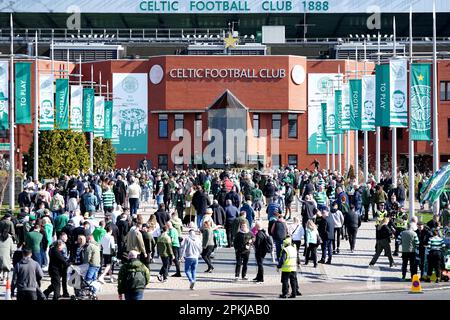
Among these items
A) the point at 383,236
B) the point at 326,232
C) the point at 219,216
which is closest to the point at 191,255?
the point at 326,232

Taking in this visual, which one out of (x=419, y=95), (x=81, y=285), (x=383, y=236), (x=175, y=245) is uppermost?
(x=419, y=95)

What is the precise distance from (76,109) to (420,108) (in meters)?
23.3

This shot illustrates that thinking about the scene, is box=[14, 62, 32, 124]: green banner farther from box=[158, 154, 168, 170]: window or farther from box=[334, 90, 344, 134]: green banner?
box=[158, 154, 168, 170]: window

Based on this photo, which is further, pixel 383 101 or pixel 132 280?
pixel 383 101

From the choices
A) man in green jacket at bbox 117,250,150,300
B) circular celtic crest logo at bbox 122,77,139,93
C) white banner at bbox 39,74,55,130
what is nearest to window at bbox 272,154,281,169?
circular celtic crest logo at bbox 122,77,139,93

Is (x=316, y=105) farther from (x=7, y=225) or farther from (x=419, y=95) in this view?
(x=7, y=225)

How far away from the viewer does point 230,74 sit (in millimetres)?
82250

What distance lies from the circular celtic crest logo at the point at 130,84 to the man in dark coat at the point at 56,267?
60.7 m

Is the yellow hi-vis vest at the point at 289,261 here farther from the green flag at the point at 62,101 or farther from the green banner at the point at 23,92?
the green flag at the point at 62,101

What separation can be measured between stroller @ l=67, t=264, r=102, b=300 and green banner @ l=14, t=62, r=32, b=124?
18.2 meters

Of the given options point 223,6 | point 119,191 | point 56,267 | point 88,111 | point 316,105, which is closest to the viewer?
point 56,267

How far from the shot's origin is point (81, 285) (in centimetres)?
2212

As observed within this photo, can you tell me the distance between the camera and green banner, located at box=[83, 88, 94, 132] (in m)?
55.8

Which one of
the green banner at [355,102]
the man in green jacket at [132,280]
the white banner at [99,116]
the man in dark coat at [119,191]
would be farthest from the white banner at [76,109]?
the man in green jacket at [132,280]
